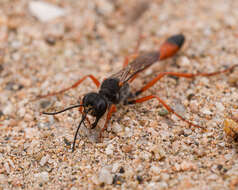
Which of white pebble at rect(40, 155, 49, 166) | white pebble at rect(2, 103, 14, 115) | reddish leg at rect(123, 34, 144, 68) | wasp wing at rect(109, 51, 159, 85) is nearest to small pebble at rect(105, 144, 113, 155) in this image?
white pebble at rect(40, 155, 49, 166)

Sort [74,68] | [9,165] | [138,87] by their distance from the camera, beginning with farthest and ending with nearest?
[74,68] < [138,87] < [9,165]

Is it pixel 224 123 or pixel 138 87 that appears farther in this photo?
pixel 138 87

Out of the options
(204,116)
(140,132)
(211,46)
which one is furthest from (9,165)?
(211,46)

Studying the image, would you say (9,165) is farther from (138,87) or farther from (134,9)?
(134,9)

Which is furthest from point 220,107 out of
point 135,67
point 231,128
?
point 135,67

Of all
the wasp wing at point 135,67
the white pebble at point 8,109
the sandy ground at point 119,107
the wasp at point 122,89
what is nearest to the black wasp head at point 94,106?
the wasp at point 122,89

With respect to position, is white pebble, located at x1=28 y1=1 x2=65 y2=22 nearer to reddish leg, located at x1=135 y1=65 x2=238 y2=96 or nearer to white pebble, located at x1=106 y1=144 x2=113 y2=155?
reddish leg, located at x1=135 y1=65 x2=238 y2=96

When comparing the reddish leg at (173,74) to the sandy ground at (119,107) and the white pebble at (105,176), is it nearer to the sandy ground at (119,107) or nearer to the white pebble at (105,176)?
the sandy ground at (119,107)
